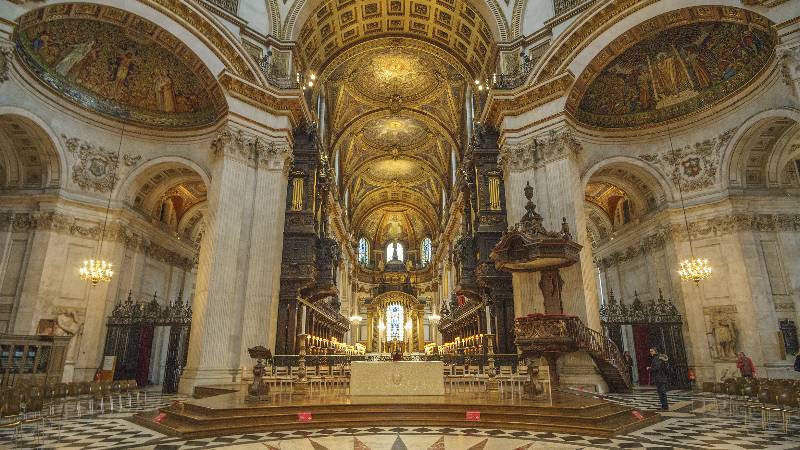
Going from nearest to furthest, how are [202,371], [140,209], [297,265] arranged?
[202,371], [297,265], [140,209]

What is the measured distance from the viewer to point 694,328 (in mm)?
13609

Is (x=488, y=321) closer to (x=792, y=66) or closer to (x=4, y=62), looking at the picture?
(x=792, y=66)

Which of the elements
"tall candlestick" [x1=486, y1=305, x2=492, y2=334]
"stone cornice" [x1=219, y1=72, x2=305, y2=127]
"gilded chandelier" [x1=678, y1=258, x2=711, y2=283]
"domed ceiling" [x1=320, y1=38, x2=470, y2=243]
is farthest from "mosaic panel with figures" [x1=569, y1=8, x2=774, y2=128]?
"stone cornice" [x1=219, y1=72, x2=305, y2=127]

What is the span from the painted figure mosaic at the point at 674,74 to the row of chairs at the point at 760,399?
863 cm

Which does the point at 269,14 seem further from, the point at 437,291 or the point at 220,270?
the point at 437,291

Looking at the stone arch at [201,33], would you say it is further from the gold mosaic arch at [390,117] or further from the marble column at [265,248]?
the gold mosaic arch at [390,117]

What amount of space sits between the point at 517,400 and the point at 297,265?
9.08 m

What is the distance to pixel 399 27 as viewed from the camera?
2070 cm

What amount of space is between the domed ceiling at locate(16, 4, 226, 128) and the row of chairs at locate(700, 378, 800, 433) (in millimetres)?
14625

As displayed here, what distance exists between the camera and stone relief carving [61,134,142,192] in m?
13.7

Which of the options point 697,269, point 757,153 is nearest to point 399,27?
point 757,153

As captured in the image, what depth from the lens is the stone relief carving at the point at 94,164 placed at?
44.9 feet

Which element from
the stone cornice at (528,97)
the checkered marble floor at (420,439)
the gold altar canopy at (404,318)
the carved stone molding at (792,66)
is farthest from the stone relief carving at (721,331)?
the gold altar canopy at (404,318)

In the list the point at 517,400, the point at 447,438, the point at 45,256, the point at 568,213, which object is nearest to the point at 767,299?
the point at 568,213
